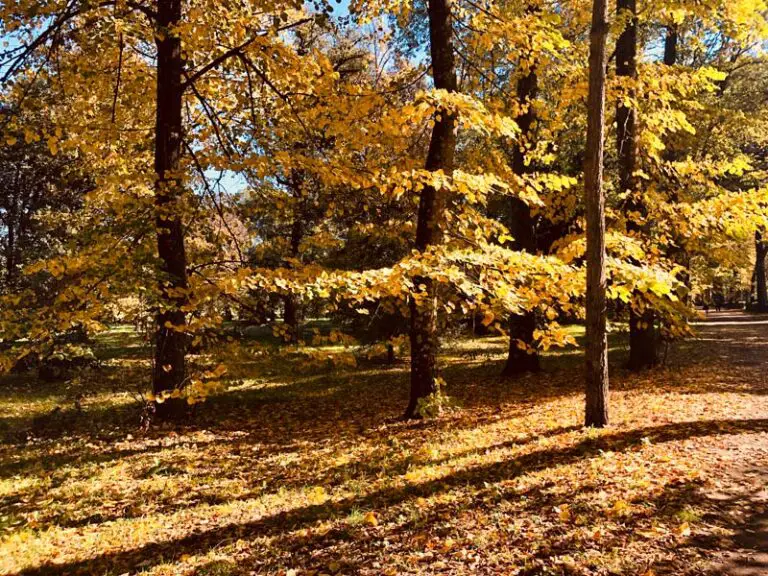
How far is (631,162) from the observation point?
39.7ft

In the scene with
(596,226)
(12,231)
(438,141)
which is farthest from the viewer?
(12,231)

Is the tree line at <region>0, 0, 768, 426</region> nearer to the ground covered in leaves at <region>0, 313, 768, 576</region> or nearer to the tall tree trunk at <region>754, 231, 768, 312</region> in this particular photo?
the ground covered in leaves at <region>0, 313, 768, 576</region>

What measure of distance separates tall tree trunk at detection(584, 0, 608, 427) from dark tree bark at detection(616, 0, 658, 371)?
183 inches

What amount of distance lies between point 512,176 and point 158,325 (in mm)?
6319

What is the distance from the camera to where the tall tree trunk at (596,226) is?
701 centimetres

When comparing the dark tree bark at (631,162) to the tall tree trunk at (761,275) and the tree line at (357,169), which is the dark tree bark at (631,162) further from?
the tall tree trunk at (761,275)

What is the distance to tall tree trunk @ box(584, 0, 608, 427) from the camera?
7.01 metres

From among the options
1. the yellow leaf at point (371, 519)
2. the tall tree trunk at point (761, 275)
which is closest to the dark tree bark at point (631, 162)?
the yellow leaf at point (371, 519)

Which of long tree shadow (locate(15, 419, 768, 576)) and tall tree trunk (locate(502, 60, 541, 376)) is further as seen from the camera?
tall tree trunk (locate(502, 60, 541, 376))

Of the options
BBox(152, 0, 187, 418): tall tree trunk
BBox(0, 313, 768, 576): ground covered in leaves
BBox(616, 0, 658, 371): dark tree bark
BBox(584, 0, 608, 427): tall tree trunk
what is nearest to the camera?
BBox(0, 313, 768, 576): ground covered in leaves

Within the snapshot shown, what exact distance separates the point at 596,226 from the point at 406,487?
419cm

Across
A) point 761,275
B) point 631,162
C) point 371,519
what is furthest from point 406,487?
point 761,275

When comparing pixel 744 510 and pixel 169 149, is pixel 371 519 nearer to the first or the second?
pixel 744 510

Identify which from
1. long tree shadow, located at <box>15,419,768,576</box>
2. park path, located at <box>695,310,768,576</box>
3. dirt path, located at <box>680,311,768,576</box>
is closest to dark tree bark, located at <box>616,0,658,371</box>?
long tree shadow, located at <box>15,419,768,576</box>
